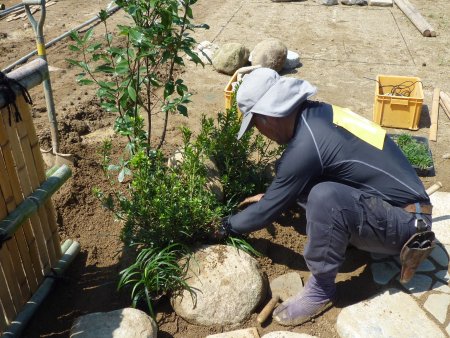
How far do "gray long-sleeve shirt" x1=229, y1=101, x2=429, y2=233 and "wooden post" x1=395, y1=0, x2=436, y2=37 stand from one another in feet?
22.4

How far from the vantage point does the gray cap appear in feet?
9.55

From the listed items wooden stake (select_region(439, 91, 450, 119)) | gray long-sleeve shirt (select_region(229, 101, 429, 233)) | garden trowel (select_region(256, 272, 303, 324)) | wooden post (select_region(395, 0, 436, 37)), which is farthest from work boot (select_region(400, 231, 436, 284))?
wooden post (select_region(395, 0, 436, 37))

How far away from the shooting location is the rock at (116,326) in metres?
2.80

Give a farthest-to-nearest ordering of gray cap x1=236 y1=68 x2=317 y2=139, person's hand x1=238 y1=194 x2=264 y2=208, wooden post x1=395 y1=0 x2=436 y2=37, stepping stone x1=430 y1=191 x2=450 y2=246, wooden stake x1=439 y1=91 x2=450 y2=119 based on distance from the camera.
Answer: wooden post x1=395 y1=0 x2=436 y2=37, wooden stake x1=439 y1=91 x2=450 y2=119, stepping stone x1=430 y1=191 x2=450 y2=246, person's hand x1=238 y1=194 x2=264 y2=208, gray cap x1=236 y1=68 x2=317 y2=139

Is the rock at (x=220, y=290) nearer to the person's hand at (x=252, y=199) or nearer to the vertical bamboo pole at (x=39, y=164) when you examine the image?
the person's hand at (x=252, y=199)

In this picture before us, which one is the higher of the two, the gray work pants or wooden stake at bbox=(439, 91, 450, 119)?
the gray work pants

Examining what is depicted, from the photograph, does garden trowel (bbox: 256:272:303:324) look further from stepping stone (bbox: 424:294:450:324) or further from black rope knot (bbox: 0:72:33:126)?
black rope knot (bbox: 0:72:33:126)

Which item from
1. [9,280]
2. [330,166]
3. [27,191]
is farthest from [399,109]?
[9,280]

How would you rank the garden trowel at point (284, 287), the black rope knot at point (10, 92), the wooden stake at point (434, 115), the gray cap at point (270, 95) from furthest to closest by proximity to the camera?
the wooden stake at point (434, 115) < the garden trowel at point (284, 287) < the gray cap at point (270, 95) < the black rope knot at point (10, 92)

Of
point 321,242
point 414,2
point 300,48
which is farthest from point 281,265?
point 414,2

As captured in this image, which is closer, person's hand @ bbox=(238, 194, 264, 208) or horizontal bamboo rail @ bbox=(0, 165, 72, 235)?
horizontal bamboo rail @ bbox=(0, 165, 72, 235)

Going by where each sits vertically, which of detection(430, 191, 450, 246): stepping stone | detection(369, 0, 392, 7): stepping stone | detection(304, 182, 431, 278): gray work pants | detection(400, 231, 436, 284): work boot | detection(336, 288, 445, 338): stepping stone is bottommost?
detection(369, 0, 392, 7): stepping stone

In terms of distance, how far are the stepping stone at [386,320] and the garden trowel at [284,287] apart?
387 mm

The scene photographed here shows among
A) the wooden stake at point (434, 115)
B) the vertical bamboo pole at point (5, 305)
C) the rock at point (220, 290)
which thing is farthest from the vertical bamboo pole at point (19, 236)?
the wooden stake at point (434, 115)
